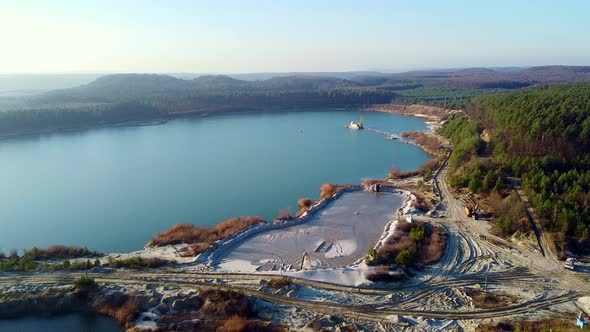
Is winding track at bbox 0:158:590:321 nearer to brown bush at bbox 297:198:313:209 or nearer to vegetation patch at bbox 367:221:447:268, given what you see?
vegetation patch at bbox 367:221:447:268

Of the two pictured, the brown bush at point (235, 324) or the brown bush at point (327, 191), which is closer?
the brown bush at point (235, 324)

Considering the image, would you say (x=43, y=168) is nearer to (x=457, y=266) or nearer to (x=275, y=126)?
(x=275, y=126)

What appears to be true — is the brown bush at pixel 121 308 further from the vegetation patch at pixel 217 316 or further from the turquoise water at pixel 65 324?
the vegetation patch at pixel 217 316

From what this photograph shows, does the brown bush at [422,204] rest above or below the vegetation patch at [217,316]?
above

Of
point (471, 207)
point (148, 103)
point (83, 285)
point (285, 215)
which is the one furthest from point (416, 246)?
point (148, 103)

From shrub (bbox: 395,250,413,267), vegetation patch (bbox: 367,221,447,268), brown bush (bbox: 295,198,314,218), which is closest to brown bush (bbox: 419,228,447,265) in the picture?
vegetation patch (bbox: 367,221,447,268)

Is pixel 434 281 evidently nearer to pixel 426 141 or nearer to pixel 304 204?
pixel 304 204

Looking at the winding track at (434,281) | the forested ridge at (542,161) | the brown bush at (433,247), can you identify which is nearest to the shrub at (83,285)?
the winding track at (434,281)
